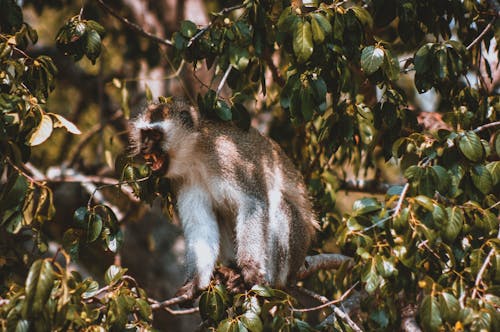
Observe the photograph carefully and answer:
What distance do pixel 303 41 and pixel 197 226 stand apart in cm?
196

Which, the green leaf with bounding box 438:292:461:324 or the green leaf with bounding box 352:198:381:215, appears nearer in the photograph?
the green leaf with bounding box 438:292:461:324

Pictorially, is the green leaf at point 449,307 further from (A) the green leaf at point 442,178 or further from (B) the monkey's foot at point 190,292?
(B) the monkey's foot at point 190,292

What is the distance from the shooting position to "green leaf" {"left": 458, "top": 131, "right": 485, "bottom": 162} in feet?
9.10

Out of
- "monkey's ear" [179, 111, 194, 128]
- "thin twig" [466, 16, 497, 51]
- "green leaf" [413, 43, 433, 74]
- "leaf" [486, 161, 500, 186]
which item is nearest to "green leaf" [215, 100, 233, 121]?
"monkey's ear" [179, 111, 194, 128]

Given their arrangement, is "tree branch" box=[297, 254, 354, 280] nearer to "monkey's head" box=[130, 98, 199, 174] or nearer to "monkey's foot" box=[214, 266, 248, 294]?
"monkey's foot" box=[214, 266, 248, 294]

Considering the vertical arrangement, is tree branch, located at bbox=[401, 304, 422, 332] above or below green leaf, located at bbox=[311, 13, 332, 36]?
below

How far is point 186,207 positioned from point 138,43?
3979mm

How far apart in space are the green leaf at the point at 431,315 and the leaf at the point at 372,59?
1203 mm

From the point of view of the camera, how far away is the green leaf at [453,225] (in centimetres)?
263

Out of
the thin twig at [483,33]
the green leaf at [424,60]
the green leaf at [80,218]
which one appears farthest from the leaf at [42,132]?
the thin twig at [483,33]

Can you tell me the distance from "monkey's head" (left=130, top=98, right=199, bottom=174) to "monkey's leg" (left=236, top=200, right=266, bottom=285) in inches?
24.9

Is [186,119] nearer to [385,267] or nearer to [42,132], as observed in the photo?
[42,132]

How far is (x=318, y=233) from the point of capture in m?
5.39

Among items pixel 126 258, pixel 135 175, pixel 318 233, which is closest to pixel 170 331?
pixel 126 258
